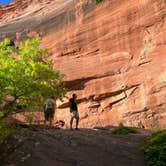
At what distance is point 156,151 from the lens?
16.5m

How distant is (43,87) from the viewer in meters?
16.4

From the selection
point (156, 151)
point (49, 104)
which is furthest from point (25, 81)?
point (49, 104)

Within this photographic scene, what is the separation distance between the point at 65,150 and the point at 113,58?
17808 millimetres

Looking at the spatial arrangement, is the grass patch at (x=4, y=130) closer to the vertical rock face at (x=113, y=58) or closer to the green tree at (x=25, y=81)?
the green tree at (x=25, y=81)

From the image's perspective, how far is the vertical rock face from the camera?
1200 inches

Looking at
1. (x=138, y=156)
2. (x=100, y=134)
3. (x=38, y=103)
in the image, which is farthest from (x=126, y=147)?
(x=38, y=103)

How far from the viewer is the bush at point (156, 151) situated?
15969 millimetres

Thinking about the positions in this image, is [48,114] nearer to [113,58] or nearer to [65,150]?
[65,150]

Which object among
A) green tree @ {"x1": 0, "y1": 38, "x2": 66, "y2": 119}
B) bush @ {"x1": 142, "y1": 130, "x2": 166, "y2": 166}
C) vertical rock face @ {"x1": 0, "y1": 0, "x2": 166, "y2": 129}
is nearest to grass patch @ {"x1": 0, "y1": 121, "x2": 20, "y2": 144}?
green tree @ {"x1": 0, "y1": 38, "x2": 66, "y2": 119}

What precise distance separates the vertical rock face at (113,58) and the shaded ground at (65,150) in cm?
1120

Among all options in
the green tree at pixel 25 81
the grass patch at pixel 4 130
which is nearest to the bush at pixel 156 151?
the green tree at pixel 25 81

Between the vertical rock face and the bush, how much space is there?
11.4 m

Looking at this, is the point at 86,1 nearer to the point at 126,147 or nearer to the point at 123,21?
the point at 123,21

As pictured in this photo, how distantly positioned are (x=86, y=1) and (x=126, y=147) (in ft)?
69.4
